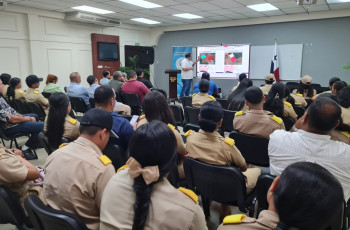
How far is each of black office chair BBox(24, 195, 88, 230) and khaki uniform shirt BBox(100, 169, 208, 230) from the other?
0.13 metres

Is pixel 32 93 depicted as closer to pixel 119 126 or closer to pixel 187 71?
pixel 119 126

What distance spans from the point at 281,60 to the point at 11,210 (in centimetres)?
839

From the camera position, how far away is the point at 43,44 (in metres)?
7.05

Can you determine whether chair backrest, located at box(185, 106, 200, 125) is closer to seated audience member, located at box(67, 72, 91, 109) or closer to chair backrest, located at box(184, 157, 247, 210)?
chair backrest, located at box(184, 157, 247, 210)

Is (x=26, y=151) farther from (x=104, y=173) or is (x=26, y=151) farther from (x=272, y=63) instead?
(x=272, y=63)

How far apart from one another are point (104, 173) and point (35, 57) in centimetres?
684

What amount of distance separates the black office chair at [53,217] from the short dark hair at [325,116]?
1355mm

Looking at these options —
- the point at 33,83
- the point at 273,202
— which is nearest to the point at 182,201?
the point at 273,202

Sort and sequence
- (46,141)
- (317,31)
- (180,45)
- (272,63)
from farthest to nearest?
(180,45), (272,63), (317,31), (46,141)

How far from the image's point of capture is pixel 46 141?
93.9 inches

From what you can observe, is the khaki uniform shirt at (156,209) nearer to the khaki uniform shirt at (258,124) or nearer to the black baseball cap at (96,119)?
the black baseball cap at (96,119)

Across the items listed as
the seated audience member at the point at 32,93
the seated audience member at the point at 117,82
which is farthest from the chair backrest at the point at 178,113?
the seated audience member at the point at 32,93

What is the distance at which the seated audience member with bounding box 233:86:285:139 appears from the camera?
2416 mm

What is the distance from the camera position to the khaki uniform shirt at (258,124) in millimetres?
2414
